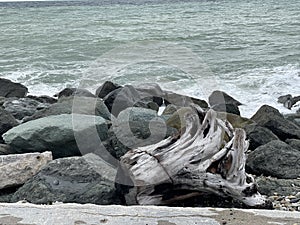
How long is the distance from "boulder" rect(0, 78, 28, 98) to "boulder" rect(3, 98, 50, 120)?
1406mm

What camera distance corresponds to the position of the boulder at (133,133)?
4.88m

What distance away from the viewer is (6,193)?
4246mm

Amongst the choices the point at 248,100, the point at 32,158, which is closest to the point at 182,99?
the point at 248,100

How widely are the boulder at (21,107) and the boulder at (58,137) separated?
3.51 m

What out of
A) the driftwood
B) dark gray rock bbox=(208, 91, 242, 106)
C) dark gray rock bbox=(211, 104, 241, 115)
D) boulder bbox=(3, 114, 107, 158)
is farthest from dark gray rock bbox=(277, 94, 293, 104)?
the driftwood

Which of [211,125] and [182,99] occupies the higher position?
[211,125]

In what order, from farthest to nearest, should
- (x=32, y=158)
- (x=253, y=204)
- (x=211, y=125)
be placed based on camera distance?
(x=32, y=158)
(x=211, y=125)
(x=253, y=204)

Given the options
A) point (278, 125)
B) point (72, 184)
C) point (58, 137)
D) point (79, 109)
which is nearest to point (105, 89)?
point (79, 109)

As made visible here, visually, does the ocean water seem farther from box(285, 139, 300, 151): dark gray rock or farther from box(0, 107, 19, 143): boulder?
box(0, 107, 19, 143): boulder

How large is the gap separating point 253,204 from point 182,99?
6.75 m

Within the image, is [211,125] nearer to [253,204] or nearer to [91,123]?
[253,204]

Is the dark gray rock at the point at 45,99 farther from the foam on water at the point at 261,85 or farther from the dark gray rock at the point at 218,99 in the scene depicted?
the foam on water at the point at 261,85

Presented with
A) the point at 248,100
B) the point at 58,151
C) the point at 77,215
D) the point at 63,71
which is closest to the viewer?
the point at 77,215

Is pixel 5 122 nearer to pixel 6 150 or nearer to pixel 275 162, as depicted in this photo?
pixel 6 150
